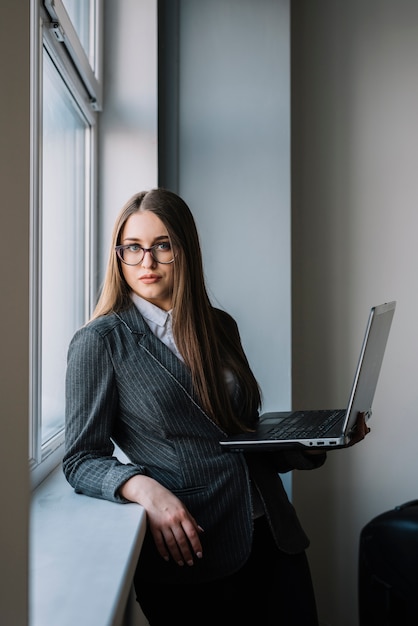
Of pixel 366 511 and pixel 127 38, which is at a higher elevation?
pixel 127 38

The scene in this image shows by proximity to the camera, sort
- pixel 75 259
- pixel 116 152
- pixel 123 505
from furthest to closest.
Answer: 1. pixel 116 152
2. pixel 75 259
3. pixel 123 505

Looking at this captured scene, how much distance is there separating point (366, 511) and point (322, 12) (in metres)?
1.74

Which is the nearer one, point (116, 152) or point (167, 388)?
point (167, 388)

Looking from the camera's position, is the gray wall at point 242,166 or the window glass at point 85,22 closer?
the window glass at point 85,22

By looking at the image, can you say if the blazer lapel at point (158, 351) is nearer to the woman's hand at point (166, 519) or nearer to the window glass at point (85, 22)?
the woman's hand at point (166, 519)

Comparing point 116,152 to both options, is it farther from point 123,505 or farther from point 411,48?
point 123,505

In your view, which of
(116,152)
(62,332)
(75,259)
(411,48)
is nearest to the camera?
(62,332)

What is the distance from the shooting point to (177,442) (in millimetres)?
1306

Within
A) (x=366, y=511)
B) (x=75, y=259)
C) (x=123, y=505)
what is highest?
(x=75, y=259)

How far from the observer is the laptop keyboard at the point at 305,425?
136 cm

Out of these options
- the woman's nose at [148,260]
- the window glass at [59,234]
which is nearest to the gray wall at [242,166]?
the window glass at [59,234]

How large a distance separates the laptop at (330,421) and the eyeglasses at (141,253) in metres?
0.37

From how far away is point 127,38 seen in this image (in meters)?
2.21

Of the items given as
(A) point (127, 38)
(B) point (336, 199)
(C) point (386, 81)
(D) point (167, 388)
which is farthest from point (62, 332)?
(C) point (386, 81)
